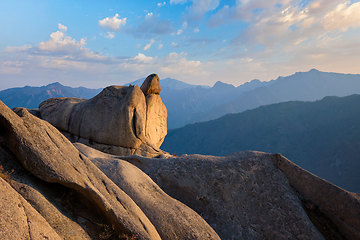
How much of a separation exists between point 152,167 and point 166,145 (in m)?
191

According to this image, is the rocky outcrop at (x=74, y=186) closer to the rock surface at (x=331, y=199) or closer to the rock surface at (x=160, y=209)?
the rock surface at (x=160, y=209)

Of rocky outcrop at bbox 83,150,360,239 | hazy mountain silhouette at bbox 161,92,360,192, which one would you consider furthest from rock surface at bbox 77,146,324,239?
hazy mountain silhouette at bbox 161,92,360,192

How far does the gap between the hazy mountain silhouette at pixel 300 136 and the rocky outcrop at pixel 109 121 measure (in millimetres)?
107390

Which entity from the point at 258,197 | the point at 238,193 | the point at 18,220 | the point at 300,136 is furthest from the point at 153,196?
the point at 300,136

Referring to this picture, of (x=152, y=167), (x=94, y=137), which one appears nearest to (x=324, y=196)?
(x=152, y=167)

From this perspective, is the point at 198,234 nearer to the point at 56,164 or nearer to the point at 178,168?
the point at 178,168

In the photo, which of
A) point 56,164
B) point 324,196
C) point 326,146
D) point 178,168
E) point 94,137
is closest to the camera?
point 56,164

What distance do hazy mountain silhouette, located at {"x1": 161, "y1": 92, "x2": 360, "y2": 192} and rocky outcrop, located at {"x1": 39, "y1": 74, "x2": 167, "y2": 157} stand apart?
10739 centimetres

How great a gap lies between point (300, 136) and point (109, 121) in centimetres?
15265

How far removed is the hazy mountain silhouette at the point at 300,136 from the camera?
104938mm

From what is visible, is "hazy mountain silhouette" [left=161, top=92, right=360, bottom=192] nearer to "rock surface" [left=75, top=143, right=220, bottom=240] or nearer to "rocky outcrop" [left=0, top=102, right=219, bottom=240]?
"rock surface" [left=75, top=143, right=220, bottom=240]

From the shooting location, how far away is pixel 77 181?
16.2 feet

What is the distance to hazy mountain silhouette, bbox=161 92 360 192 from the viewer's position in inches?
4131

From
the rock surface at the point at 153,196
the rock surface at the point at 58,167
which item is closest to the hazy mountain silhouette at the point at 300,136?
the rock surface at the point at 153,196
